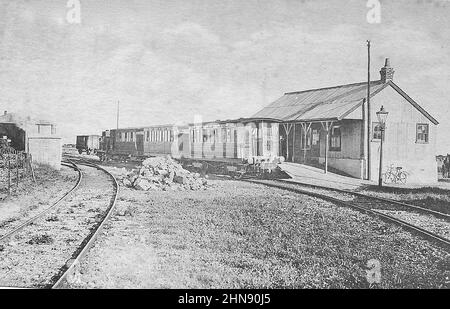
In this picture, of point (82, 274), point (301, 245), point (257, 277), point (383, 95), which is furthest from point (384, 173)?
point (82, 274)

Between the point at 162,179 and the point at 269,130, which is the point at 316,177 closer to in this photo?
the point at 269,130

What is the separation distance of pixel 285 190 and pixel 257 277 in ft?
23.0

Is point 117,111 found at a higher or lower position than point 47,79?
lower

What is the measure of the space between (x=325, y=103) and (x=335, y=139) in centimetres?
217

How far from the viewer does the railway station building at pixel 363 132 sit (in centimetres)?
1445

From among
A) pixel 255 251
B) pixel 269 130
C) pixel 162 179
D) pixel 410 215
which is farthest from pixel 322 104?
pixel 255 251

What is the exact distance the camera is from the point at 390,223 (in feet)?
21.7

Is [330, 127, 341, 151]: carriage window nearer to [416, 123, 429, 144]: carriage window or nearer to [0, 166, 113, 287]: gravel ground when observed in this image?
[416, 123, 429, 144]: carriage window

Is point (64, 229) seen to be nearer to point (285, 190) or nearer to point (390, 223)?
point (390, 223)

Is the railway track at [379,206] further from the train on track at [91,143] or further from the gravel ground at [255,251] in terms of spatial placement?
the train on track at [91,143]

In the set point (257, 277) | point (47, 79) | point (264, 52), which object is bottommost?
point (257, 277)

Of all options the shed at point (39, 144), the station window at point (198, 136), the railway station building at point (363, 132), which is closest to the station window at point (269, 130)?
the railway station building at point (363, 132)

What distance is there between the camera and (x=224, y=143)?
1495cm

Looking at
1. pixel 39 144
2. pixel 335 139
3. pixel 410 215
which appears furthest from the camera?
pixel 335 139
